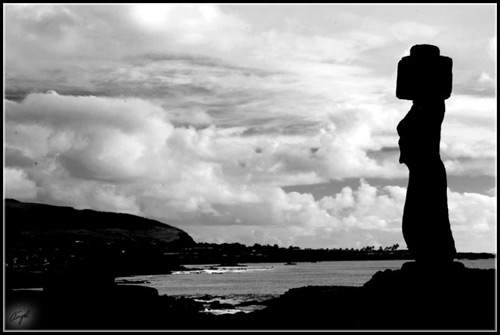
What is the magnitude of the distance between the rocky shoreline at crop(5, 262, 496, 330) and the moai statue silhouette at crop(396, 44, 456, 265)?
589mm

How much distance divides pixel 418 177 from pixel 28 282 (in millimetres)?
44183

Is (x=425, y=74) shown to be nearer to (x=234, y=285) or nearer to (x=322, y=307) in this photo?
(x=322, y=307)

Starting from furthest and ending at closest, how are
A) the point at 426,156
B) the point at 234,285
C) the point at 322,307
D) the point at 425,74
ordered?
the point at 234,285, the point at 322,307, the point at 426,156, the point at 425,74

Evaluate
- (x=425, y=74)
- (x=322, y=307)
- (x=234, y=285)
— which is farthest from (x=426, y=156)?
(x=234, y=285)

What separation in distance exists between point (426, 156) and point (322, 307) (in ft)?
14.7

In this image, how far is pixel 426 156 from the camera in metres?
17.1

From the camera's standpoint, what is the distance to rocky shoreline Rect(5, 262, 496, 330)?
51.2 feet

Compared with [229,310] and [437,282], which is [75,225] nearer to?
[229,310]

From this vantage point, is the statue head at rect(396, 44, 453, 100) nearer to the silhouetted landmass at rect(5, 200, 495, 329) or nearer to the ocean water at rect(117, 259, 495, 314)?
the silhouetted landmass at rect(5, 200, 495, 329)

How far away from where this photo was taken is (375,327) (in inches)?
599

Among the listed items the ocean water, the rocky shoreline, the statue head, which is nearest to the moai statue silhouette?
the statue head

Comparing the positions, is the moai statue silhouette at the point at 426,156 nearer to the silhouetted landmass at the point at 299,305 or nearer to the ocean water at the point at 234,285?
the silhouetted landmass at the point at 299,305

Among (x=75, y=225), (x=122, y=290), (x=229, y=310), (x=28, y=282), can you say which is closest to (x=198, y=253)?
(x=75, y=225)

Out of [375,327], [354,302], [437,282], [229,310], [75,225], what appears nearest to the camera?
[375,327]
